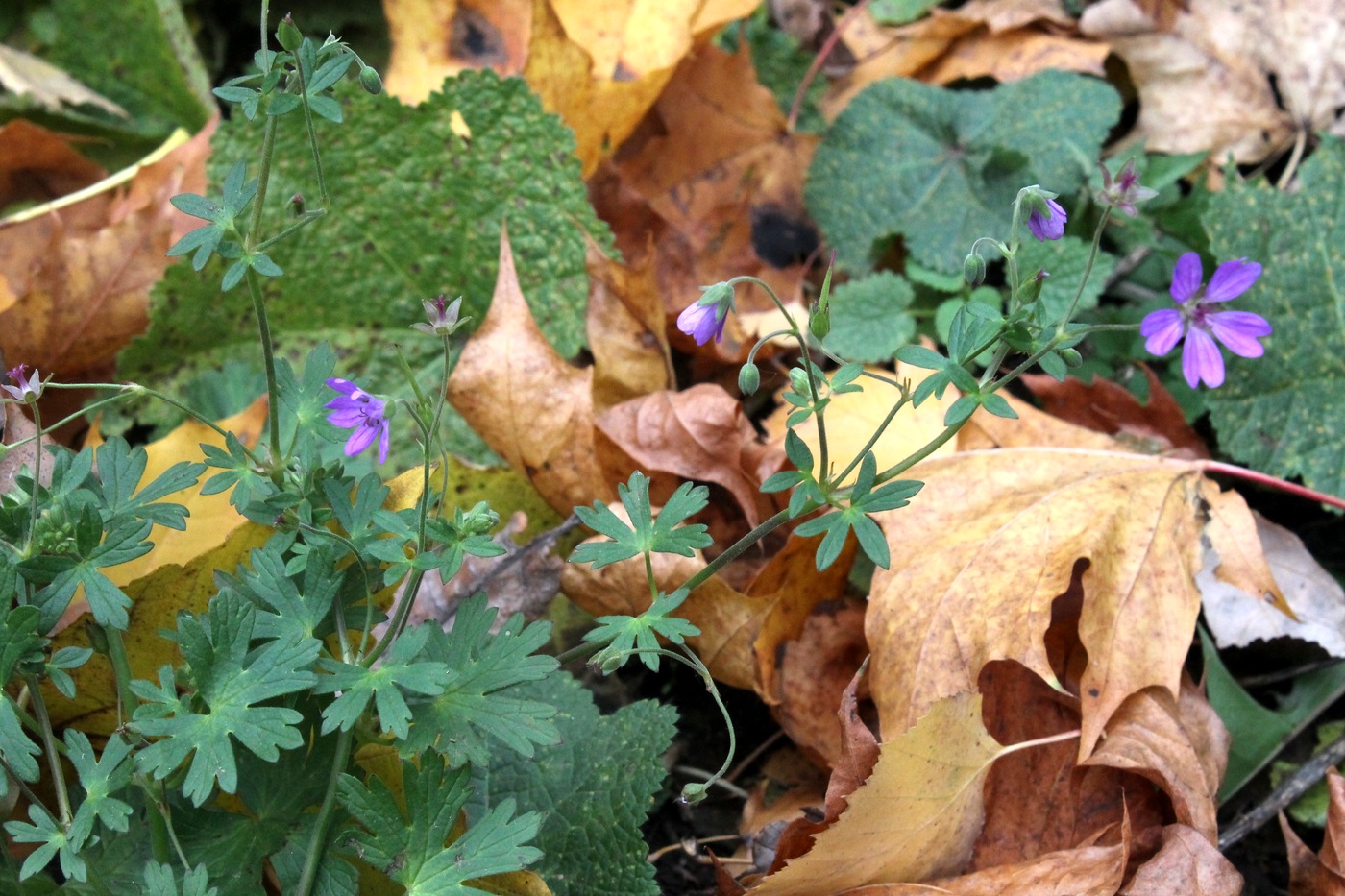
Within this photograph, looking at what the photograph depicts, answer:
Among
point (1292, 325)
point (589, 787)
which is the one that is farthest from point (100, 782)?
point (1292, 325)

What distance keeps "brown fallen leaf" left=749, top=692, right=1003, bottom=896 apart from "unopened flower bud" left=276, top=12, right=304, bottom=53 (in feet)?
3.79

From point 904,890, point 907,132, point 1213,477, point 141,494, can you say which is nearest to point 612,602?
point 904,890

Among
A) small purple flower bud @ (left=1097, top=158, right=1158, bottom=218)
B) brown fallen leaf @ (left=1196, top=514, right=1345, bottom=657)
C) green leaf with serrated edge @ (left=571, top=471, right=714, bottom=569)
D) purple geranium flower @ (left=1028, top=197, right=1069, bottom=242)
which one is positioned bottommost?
brown fallen leaf @ (left=1196, top=514, right=1345, bottom=657)

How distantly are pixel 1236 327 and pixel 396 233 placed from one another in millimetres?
1645

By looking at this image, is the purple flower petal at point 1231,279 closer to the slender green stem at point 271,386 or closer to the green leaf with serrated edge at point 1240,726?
the green leaf with serrated edge at point 1240,726

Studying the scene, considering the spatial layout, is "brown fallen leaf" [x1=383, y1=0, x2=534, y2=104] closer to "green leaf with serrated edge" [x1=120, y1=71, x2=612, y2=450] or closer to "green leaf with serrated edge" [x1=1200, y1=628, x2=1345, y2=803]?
"green leaf with serrated edge" [x1=120, y1=71, x2=612, y2=450]

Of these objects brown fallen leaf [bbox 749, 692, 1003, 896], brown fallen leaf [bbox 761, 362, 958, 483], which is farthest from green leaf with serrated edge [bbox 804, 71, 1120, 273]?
brown fallen leaf [bbox 749, 692, 1003, 896]

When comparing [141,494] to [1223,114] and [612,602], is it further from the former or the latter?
[1223,114]

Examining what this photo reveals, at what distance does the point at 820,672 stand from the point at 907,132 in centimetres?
149

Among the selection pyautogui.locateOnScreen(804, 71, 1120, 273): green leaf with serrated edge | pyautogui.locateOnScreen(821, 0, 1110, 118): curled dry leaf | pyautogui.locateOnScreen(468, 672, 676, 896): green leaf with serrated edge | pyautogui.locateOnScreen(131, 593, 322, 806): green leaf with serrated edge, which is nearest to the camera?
pyautogui.locateOnScreen(131, 593, 322, 806): green leaf with serrated edge

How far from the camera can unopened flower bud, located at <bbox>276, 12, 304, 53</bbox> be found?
1312 mm

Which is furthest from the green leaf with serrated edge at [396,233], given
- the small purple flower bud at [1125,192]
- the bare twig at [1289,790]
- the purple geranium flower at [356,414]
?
the bare twig at [1289,790]

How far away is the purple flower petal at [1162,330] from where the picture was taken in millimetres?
1413

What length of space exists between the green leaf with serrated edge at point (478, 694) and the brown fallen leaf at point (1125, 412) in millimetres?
1241
